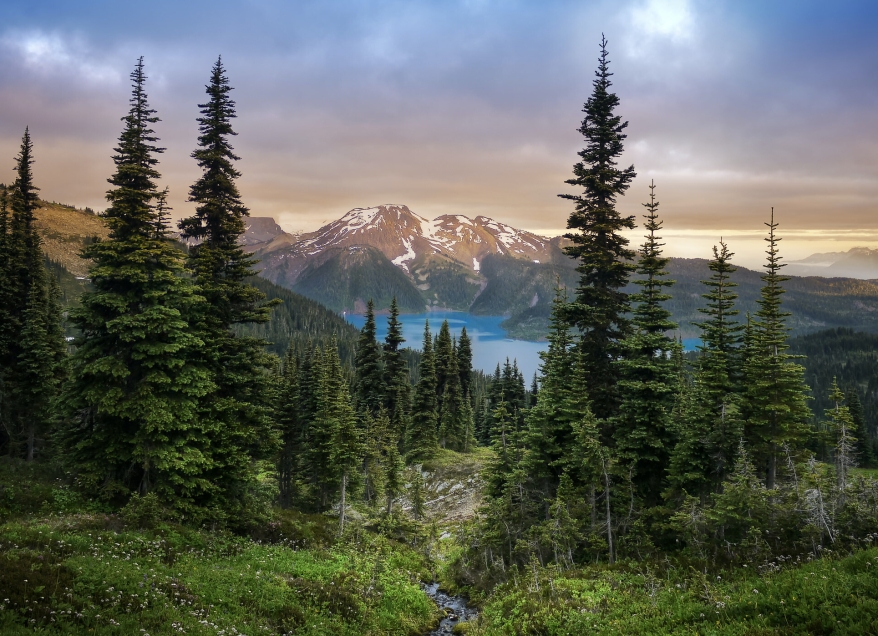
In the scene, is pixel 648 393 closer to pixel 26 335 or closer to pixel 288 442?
pixel 288 442

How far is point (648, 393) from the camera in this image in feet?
61.6

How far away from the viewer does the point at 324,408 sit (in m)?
35.8

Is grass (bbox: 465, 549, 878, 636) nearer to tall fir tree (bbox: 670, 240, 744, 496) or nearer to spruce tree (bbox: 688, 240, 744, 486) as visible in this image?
tall fir tree (bbox: 670, 240, 744, 496)

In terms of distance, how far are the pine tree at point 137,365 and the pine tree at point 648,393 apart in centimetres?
1693

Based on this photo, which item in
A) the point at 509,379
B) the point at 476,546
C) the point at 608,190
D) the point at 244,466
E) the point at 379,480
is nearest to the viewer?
the point at 244,466

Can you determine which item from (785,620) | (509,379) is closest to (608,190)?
(785,620)

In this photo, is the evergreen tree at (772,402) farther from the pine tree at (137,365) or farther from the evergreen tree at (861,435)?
the evergreen tree at (861,435)

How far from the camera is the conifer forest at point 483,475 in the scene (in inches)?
412

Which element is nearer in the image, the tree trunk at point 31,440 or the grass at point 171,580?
the grass at point 171,580

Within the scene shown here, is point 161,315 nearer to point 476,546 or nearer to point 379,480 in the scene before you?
point 476,546

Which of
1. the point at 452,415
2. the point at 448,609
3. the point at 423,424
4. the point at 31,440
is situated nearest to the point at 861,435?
the point at 452,415

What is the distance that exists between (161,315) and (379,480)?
26185 millimetres

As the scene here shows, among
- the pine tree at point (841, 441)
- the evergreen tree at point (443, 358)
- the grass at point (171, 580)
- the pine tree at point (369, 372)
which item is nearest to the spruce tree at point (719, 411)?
the pine tree at point (841, 441)

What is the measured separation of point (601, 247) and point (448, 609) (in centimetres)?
1792
